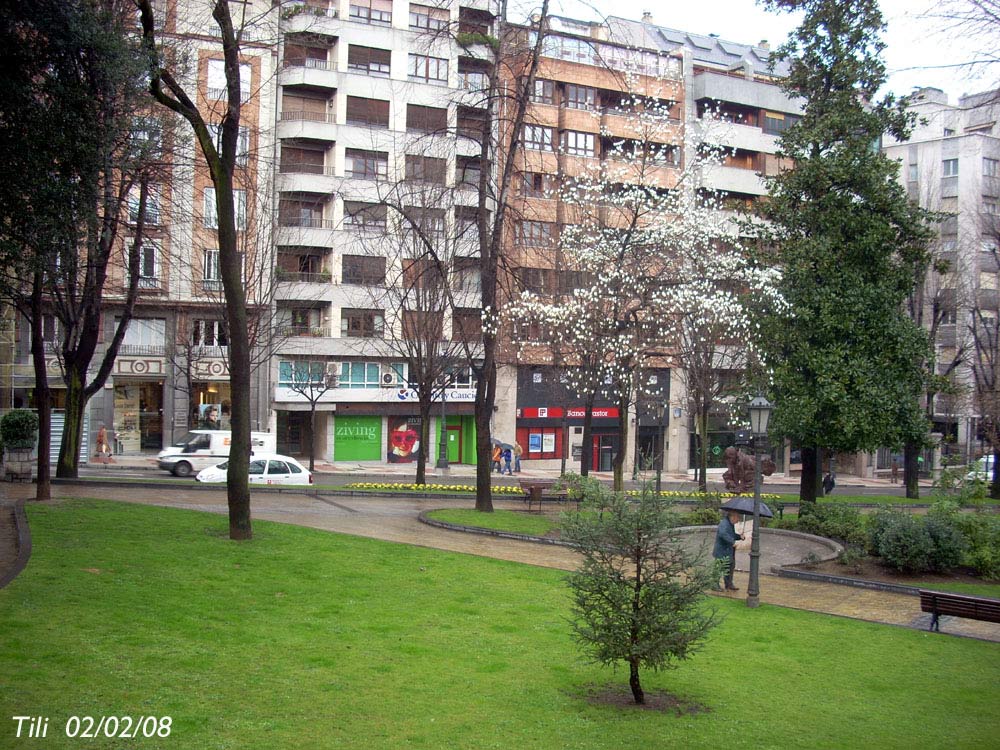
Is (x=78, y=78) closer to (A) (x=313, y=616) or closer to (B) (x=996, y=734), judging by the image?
(A) (x=313, y=616)

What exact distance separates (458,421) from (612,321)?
27124 millimetres

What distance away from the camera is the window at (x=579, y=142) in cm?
4728

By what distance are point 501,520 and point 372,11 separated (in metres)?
34.0

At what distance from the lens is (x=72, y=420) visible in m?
23.1

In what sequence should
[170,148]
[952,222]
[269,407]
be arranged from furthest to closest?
[952,222]
[269,407]
[170,148]

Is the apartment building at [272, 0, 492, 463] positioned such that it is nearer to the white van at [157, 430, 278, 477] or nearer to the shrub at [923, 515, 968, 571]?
the white van at [157, 430, 278, 477]

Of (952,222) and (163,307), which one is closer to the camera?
(163,307)

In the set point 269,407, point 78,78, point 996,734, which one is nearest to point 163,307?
point 269,407

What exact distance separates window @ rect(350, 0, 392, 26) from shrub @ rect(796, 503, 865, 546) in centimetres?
3516

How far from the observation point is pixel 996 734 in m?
8.32

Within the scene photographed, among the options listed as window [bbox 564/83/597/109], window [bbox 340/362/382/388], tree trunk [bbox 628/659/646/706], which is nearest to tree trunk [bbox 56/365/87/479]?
tree trunk [bbox 628/659/646/706]

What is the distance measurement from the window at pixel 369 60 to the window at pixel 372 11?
1.46 m

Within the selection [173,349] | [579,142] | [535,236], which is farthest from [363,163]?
[535,236]

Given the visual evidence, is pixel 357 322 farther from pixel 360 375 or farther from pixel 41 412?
pixel 41 412
